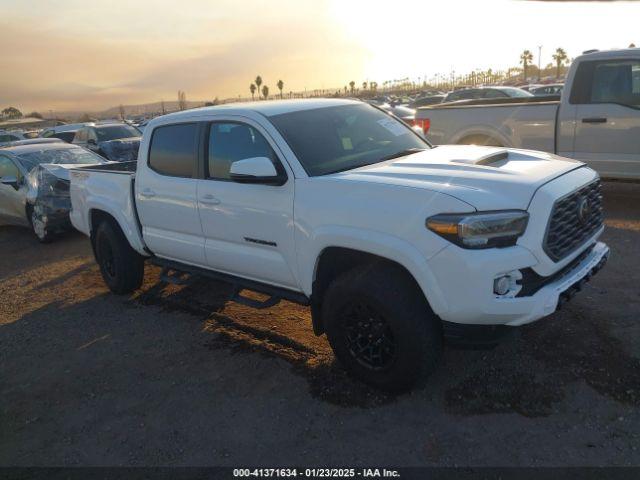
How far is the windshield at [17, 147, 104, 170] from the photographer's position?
948 centimetres

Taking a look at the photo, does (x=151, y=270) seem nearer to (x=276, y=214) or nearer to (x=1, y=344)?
(x=1, y=344)

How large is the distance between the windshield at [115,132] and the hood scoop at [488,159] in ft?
47.9

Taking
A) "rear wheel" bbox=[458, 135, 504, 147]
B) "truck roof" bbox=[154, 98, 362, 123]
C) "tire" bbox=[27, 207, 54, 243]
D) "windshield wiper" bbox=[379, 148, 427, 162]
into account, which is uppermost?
"truck roof" bbox=[154, 98, 362, 123]

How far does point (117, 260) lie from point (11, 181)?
436cm

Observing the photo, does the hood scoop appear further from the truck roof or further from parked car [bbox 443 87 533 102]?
parked car [bbox 443 87 533 102]

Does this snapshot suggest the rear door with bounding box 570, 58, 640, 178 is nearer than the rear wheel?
Yes

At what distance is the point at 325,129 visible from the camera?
14.0 feet

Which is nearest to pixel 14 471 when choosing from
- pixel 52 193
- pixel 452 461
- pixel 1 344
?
pixel 1 344

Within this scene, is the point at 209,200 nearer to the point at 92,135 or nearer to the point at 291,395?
the point at 291,395

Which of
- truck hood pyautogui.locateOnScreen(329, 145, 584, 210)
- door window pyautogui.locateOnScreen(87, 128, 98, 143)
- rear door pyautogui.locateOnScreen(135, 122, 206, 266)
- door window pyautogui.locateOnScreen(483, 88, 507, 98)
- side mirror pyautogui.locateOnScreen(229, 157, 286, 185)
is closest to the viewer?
truck hood pyautogui.locateOnScreen(329, 145, 584, 210)

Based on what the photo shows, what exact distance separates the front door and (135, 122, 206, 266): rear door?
0.54 feet

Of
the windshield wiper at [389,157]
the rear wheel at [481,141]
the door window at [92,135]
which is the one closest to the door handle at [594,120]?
the rear wheel at [481,141]

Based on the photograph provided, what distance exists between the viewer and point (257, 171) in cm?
374

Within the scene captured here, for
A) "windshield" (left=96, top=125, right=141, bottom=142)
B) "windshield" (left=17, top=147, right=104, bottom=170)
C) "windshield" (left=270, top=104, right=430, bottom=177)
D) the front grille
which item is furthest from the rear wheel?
"windshield" (left=96, top=125, right=141, bottom=142)
